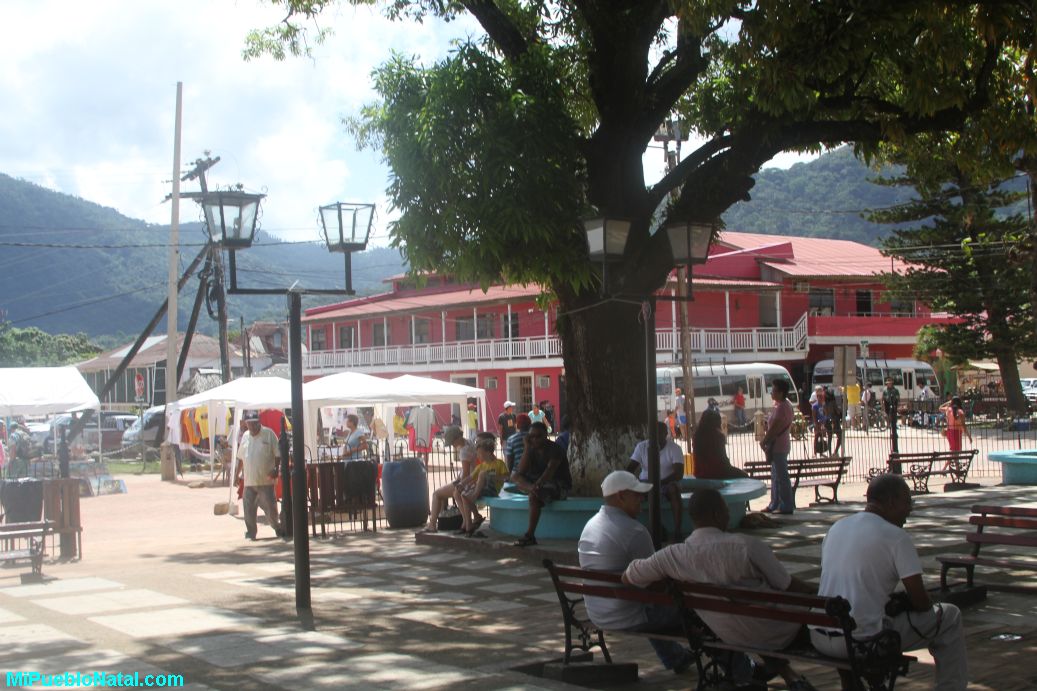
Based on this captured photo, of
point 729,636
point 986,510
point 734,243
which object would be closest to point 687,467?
point 986,510

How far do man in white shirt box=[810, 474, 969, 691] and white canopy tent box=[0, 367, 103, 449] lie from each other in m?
18.3

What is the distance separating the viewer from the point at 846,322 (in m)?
48.6

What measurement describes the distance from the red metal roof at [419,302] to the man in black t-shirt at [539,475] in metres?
30.8

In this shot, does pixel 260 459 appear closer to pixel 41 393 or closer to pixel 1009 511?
pixel 41 393

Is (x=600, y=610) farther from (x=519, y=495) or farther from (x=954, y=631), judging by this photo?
(x=519, y=495)

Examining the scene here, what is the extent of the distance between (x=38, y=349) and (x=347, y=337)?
2897 inches

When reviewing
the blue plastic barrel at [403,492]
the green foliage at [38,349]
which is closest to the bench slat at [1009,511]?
the blue plastic barrel at [403,492]

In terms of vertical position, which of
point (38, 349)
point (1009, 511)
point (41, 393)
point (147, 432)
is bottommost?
point (1009, 511)

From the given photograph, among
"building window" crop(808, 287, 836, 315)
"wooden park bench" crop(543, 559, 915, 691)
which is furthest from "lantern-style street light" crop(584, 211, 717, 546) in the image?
"building window" crop(808, 287, 836, 315)

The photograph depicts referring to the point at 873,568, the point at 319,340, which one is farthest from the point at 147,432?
the point at 873,568

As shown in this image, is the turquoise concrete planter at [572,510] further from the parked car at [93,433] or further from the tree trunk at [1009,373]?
the tree trunk at [1009,373]

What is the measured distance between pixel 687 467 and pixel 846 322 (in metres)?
30.2

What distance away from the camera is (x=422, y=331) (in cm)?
5528

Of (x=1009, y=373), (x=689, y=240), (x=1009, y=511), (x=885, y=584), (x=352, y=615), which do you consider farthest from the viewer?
(x=1009, y=373)
